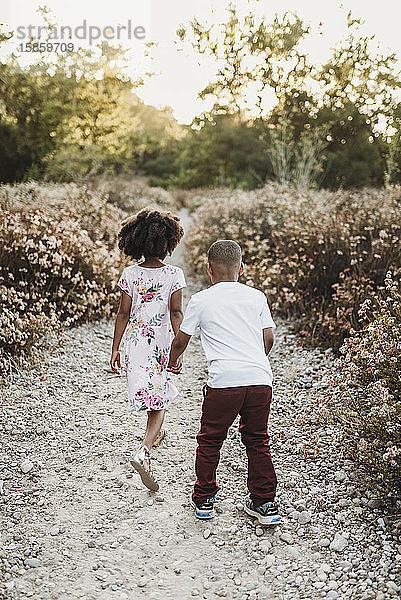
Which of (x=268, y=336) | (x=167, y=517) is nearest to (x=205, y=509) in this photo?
(x=167, y=517)

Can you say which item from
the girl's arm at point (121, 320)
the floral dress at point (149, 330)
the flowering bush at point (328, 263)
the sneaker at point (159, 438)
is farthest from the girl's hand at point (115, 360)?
the flowering bush at point (328, 263)

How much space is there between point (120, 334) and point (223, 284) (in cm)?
88

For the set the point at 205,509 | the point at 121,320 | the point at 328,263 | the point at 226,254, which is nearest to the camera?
the point at 226,254

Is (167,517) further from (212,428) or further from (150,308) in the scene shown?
(150,308)

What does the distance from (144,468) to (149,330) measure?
2.86 ft

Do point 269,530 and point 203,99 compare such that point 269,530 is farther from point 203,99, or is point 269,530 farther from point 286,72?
point 203,99

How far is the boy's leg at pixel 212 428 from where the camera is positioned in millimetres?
2975

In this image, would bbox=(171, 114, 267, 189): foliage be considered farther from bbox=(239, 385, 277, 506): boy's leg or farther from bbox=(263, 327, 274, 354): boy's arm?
bbox=(239, 385, 277, 506): boy's leg

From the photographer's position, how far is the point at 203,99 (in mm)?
27719

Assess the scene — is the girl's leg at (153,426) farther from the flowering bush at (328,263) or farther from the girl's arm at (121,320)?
the flowering bush at (328,263)

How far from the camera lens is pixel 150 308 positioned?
3.55m

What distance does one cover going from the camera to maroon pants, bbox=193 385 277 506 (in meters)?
2.98


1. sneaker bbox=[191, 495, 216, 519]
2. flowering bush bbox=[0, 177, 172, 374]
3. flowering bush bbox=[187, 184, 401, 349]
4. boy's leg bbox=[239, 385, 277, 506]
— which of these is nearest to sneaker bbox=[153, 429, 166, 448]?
sneaker bbox=[191, 495, 216, 519]

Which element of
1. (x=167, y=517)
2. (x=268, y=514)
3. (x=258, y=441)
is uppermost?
(x=258, y=441)
